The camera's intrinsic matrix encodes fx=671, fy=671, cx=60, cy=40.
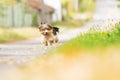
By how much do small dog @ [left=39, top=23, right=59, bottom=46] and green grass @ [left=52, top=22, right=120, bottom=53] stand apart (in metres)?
0.05

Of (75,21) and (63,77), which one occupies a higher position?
(75,21)

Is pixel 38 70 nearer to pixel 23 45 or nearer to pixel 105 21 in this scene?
pixel 23 45

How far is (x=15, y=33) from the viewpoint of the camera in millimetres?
2629

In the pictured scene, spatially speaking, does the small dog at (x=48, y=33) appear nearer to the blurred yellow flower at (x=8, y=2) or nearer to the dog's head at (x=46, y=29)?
the dog's head at (x=46, y=29)

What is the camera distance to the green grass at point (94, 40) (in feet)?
8.51

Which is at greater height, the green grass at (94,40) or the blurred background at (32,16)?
the blurred background at (32,16)

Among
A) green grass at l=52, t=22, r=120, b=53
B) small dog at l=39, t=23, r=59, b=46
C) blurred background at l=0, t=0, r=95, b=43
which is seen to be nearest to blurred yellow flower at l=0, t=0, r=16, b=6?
blurred background at l=0, t=0, r=95, b=43

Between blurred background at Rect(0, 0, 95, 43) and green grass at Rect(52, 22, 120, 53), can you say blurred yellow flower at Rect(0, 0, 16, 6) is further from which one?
green grass at Rect(52, 22, 120, 53)

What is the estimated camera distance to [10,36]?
8.63ft

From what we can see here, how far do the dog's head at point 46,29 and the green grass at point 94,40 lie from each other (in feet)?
0.24

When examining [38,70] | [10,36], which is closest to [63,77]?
[38,70]

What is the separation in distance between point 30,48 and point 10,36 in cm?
9

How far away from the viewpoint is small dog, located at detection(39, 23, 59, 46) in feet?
8.58

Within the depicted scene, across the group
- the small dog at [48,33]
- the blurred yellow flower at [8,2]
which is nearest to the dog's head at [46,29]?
the small dog at [48,33]
